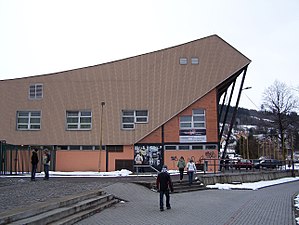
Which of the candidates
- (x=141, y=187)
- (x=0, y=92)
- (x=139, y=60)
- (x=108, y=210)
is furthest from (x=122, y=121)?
(x=108, y=210)

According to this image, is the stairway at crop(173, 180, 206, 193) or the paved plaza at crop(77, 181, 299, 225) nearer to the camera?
the paved plaza at crop(77, 181, 299, 225)

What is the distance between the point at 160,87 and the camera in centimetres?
3472

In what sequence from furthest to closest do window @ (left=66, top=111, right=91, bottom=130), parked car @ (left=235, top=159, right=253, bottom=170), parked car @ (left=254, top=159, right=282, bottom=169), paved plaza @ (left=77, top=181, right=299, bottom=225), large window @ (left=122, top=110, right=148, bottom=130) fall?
parked car @ (left=254, top=159, right=282, bottom=169) < window @ (left=66, top=111, right=91, bottom=130) < large window @ (left=122, top=110, right=148, bottom=130) < parked car @ (left=235, top=159, right=253, bottom=170) < paved plaza @ (left=77, top=181, right=299, bottom=225)

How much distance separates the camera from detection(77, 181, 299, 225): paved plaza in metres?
10.7

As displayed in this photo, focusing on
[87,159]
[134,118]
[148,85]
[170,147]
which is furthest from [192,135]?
[87,159]

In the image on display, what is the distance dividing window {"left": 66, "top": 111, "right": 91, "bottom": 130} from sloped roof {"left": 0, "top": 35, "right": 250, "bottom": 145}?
57cm

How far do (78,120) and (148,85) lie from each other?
24.0 feet

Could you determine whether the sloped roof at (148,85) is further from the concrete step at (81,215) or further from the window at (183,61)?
the concrete step at (81,215)

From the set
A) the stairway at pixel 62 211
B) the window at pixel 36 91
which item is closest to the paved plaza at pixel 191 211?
the stairway at pixel 62 211

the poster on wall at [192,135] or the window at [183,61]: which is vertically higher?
the window at [183,61]

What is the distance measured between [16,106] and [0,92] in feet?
7.09

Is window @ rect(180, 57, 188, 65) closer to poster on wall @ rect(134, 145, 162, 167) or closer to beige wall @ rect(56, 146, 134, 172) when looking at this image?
poster on wall @ rect(134, 145, 162, 167)

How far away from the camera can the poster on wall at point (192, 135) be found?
113 feet

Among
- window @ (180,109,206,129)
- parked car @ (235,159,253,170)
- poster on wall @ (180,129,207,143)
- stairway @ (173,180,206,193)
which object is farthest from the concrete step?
window @ (180,109,206,129)
